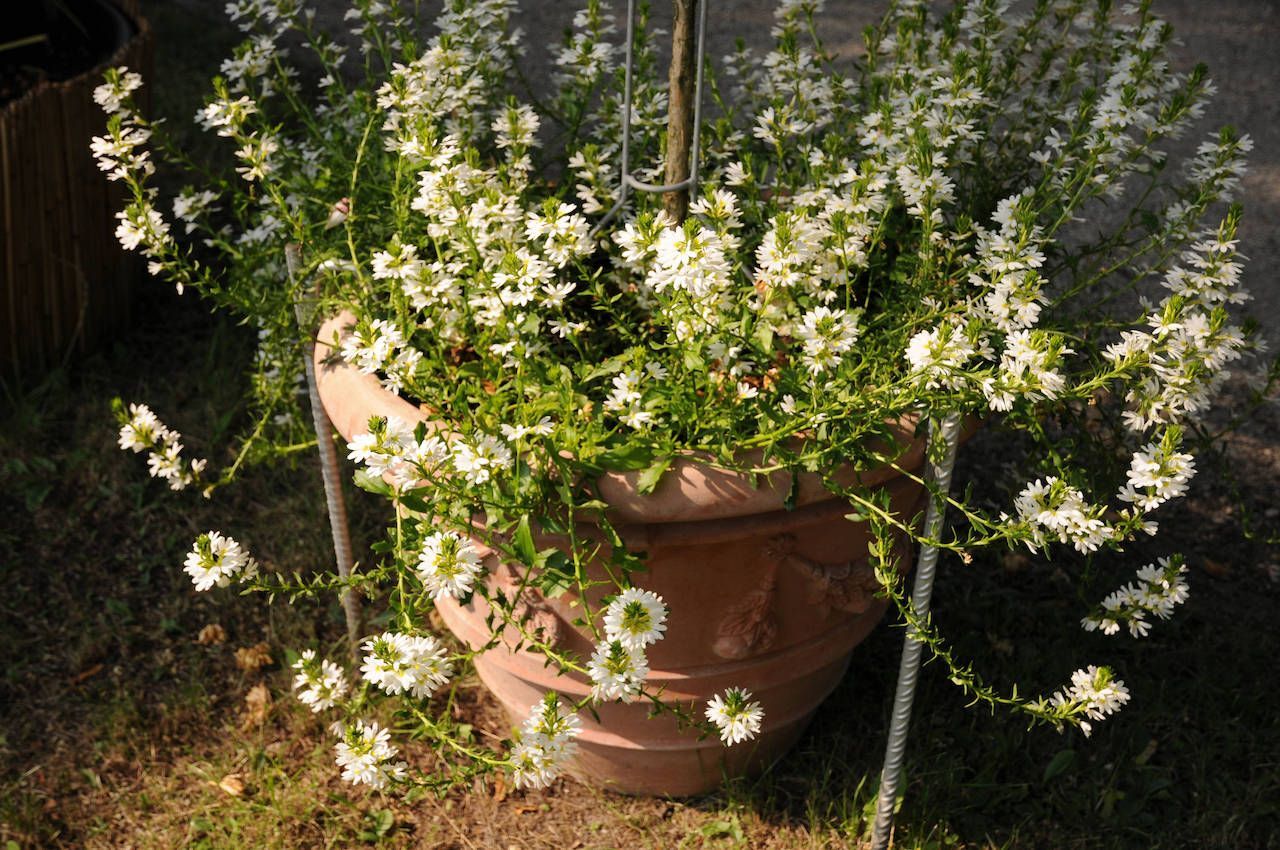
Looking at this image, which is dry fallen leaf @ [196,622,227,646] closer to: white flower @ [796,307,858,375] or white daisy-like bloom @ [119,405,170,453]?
white daisy-like bloom @ [119,405,170,453]

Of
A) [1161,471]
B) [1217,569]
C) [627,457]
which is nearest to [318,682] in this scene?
[627,457]

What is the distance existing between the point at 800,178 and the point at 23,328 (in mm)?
2004

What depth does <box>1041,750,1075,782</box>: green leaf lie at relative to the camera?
2453mm

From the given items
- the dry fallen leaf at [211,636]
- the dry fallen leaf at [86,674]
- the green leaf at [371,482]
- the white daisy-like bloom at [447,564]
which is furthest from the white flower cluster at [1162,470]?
the dry fallen leaf at [86,674]

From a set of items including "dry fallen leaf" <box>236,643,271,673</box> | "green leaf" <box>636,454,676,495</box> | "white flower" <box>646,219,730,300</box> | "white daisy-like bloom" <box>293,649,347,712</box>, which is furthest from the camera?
"dry fallen leaf" <box>236,643,271,673</box>

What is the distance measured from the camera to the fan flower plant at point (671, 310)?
1722mm

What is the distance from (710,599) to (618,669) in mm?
→ 362

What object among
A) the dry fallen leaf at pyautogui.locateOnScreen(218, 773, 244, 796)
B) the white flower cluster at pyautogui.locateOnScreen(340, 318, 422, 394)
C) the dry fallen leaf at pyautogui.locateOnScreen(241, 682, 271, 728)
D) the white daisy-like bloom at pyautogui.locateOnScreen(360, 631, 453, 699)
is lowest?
the dry fallen leaf at pyautogui.locateOnScreen(241, 682, 271, 728)

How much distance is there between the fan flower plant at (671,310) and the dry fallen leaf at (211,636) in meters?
0.60

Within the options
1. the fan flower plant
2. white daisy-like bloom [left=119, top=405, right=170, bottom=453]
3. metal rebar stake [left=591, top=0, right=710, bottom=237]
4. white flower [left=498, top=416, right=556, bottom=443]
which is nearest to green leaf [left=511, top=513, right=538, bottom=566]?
the fan flower plant

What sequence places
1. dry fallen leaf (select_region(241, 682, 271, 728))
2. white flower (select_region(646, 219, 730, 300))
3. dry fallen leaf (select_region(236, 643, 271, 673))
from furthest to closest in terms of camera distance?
dry fallen leaf (select_region(236, 643, 271, 673)) < dry fallen leaf (select_region(241, 682, 271, 728)) < white flower (select_region(646, 219, 730, 300))

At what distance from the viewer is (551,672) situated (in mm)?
2121

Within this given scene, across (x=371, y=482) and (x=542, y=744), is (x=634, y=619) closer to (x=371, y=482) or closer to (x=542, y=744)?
(x=542, y=744)

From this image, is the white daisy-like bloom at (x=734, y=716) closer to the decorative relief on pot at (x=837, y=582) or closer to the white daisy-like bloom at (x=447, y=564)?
the decorative relief on pot at (x=837, y=582)
